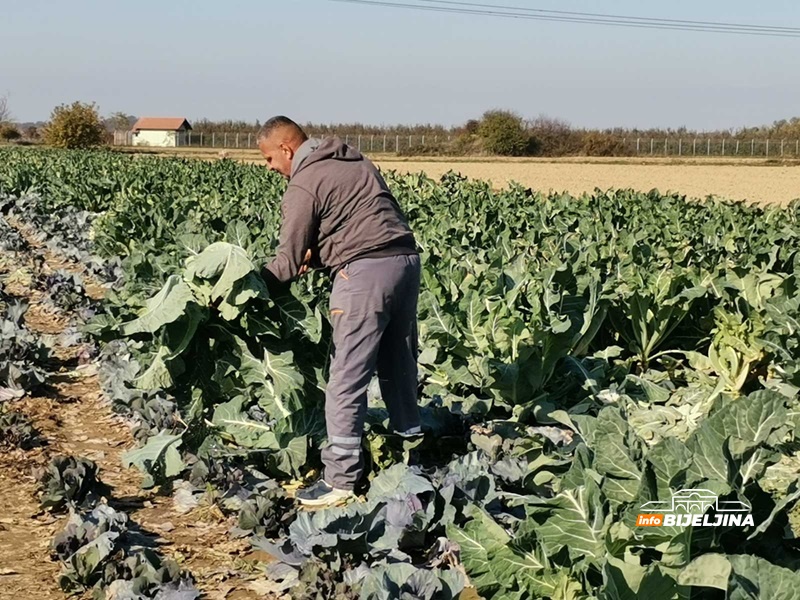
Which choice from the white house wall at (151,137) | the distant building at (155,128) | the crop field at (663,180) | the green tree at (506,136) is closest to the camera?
the crop field at (663,180)

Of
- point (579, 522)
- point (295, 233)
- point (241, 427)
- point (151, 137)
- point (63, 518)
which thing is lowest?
Answer: point (63, 518)

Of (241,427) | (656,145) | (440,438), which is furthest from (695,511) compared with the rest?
(656,145)

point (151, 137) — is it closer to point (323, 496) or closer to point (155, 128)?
point (155, 128)

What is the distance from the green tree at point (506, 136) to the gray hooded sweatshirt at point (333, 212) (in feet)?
244

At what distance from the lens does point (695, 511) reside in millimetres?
2799

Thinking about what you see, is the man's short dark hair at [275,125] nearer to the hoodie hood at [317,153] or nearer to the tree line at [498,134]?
the hoodie hood at [317,153]

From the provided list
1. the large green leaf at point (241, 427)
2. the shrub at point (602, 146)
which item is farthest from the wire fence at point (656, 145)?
the large green leaf at point (241, 427)

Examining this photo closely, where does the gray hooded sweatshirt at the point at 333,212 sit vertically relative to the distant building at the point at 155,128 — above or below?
below

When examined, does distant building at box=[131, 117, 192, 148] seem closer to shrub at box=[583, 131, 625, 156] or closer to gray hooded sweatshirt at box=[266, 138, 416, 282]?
shrub at box=[583, 131, 625, 156]

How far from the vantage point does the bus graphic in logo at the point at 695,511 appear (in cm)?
279

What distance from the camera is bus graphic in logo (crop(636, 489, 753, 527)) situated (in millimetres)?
2789

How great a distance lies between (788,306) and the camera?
6.41 metres

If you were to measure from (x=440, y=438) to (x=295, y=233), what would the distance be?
5.61ft

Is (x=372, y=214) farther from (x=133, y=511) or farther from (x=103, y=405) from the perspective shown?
(x=103, y=405)
